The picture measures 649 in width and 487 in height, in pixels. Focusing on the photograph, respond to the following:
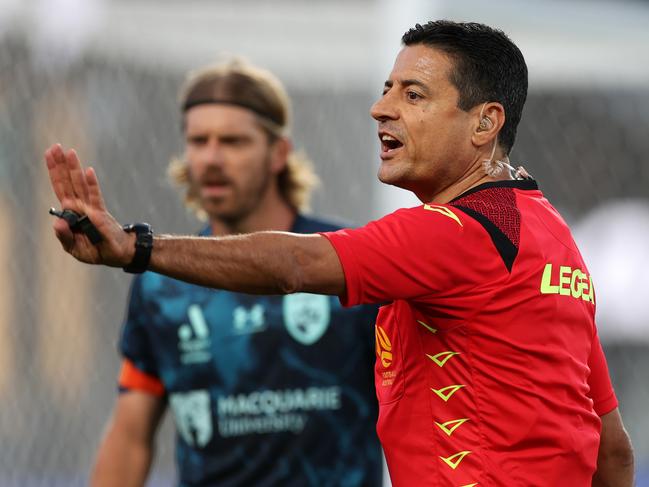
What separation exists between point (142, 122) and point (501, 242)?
440 centimetres

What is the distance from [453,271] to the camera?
257 centimetres

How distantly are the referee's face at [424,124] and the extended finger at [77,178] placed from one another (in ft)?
2.23

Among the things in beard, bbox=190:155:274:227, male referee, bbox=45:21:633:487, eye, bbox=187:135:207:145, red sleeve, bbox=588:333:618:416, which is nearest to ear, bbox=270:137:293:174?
beard, bbox=190:155:274:227

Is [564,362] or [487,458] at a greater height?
[564,362]

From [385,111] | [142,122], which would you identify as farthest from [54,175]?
[142,122]

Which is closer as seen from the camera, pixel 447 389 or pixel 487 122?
pixel 447 389

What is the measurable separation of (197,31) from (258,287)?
4.74 metres

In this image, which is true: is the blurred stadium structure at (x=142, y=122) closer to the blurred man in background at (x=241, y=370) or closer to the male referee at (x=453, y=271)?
the blurred man in background at (x=241, y=370)

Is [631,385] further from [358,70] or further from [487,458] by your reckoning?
[487,458]

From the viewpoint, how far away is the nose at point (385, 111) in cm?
279

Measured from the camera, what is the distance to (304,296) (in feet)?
14.0

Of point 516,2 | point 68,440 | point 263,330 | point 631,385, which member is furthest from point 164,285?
point 631,385

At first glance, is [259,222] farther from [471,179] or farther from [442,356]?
[442,356]

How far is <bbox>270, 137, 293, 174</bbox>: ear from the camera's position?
Result: 4594 mm
